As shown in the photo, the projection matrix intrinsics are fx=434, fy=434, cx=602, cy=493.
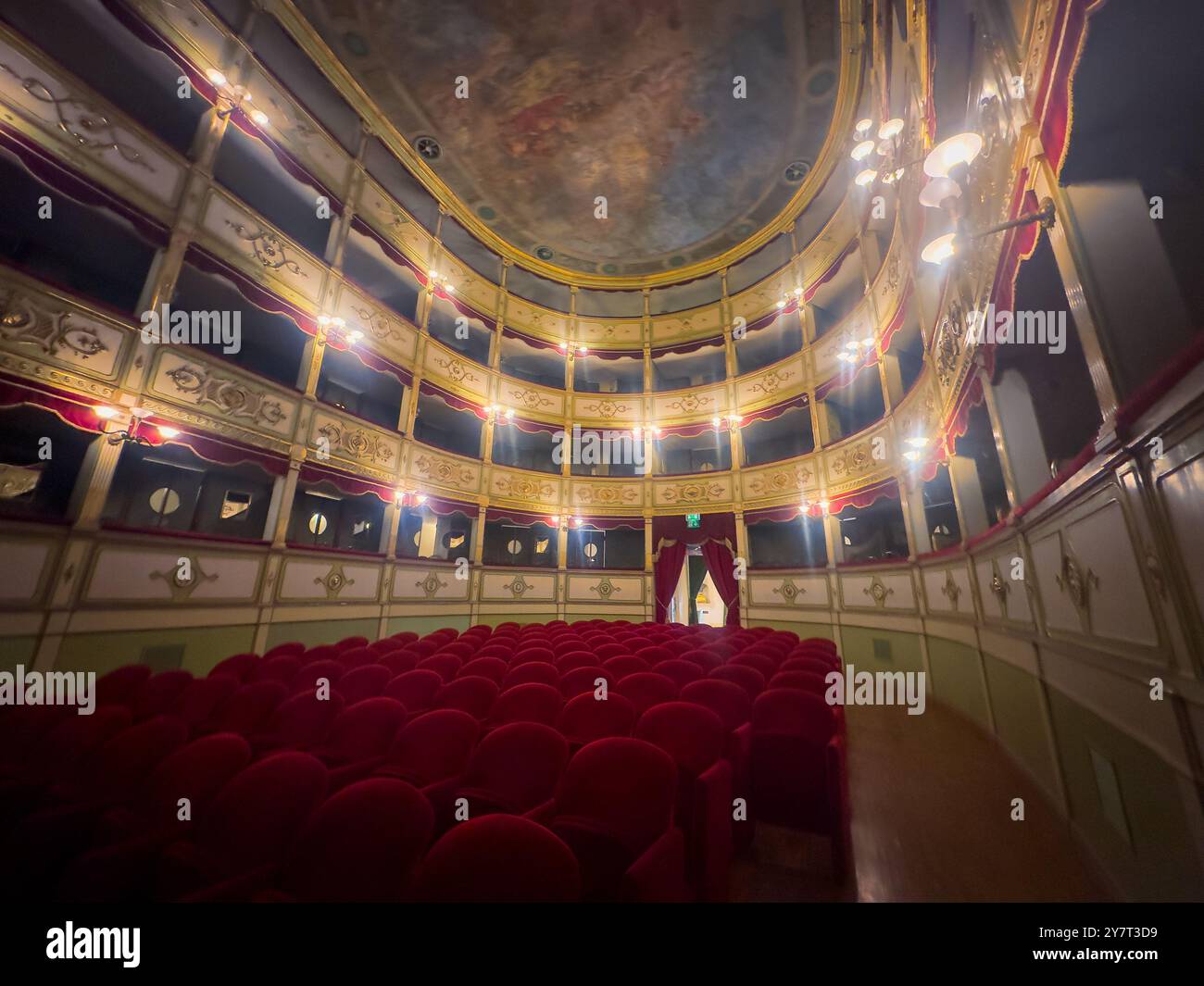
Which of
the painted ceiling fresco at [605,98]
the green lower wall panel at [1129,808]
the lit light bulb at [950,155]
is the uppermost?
the painted ceiling fresco at [605,98]

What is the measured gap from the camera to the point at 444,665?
372 cm

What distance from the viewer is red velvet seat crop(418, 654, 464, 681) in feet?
12.0

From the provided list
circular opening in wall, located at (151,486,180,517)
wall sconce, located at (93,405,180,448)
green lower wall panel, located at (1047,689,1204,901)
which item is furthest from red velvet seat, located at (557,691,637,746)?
circular opening in wall, located at (151,486,180,517)

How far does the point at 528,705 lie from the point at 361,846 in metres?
1.54

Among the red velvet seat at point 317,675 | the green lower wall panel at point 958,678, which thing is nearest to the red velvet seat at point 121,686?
the red velvet seat at point 317,675

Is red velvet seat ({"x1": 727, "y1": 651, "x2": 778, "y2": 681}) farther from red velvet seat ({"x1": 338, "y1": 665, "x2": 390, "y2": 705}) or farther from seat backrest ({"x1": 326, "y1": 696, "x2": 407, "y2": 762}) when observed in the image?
red velvet seat ({"x1": 338, "y1": 665, "x2": 390, "y2": 705})

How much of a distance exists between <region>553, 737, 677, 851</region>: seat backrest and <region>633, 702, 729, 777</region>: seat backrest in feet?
1.39

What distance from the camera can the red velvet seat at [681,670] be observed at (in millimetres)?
3416

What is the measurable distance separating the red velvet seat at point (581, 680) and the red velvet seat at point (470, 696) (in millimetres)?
524

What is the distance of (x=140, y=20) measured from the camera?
5504mm

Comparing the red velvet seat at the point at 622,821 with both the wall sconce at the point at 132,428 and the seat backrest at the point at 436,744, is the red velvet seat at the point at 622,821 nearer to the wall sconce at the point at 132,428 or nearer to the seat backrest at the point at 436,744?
the seat backrest at the point at 436,744
